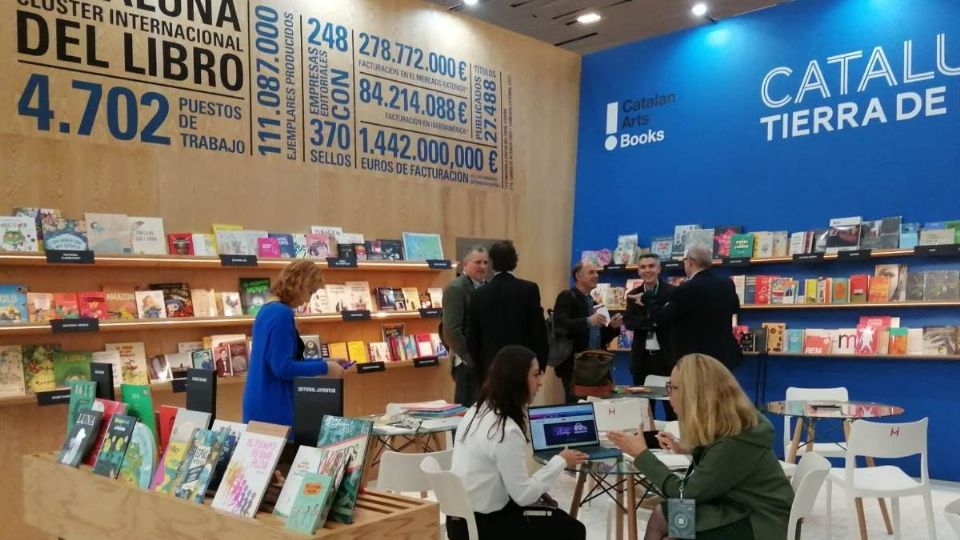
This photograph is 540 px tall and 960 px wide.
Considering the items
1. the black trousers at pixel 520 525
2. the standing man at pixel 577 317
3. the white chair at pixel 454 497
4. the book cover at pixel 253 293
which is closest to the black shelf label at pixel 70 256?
the book cover at pixel 253 293

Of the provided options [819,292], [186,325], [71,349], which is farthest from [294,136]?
[819,292]

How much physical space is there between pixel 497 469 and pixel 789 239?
4.62 m

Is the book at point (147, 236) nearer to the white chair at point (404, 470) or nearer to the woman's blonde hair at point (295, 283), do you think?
the woman's blonde hair at point (295, 283)

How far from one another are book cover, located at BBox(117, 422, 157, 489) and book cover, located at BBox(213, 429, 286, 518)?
0.44 metres

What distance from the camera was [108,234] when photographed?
5.31 metres

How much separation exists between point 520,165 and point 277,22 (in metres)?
2.73

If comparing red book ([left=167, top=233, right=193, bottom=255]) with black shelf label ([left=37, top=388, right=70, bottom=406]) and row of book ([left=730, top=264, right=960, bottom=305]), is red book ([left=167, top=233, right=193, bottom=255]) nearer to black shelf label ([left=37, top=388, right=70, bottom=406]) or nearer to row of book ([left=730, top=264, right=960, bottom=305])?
black shelf label ([left=37, top=388, right=70, bottom=406])

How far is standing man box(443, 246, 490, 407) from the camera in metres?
5.88

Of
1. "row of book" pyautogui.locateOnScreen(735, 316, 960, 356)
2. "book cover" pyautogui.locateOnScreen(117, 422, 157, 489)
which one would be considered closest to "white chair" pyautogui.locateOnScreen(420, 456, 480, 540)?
"book cover" pyautogui.locateOnScreen(117, 422, 157, 489)

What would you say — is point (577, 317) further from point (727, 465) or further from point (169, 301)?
point (727, 465)

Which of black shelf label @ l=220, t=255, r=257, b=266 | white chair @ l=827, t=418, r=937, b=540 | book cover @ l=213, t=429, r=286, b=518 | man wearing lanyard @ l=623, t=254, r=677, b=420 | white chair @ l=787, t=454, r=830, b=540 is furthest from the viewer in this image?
man wearing lanyard @ l=623, t=254, r=677, b=420

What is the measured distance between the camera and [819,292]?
22.7ft

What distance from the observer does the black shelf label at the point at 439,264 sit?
23.1 ft

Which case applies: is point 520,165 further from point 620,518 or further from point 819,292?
point 620,518
